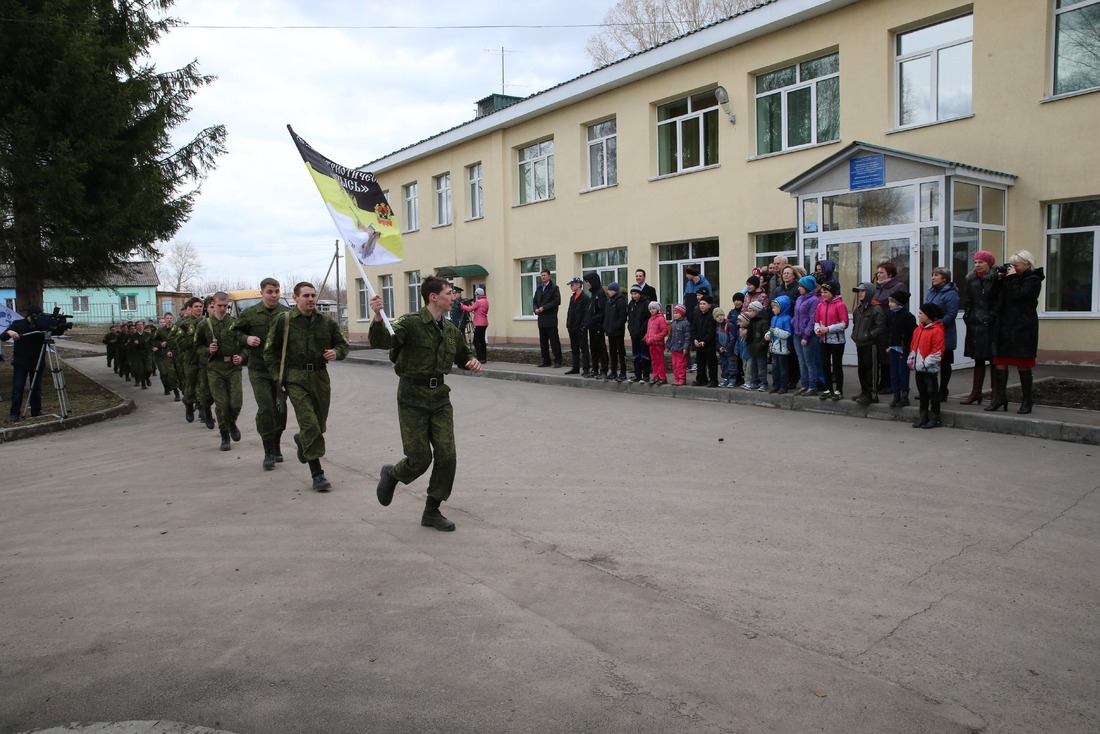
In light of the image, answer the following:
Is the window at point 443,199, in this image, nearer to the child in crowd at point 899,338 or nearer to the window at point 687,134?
the window at point 687,134

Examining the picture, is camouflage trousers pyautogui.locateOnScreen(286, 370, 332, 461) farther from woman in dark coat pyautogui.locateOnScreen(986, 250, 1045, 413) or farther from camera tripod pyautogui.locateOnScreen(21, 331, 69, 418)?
woman in dark coat pyautogui.locateOnScreen(986, 250, 1045, 413)

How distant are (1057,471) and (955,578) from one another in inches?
132

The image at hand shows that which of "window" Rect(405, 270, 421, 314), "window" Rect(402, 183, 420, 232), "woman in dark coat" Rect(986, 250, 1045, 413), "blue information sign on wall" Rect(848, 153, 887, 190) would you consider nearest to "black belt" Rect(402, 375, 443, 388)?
"woman in dark coat" Rect(986, 250, 1045, 413)

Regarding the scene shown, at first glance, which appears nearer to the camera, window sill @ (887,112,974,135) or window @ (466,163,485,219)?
window sill @ (887,112,974,135)

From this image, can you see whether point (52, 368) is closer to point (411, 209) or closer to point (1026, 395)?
point (1026, 395)

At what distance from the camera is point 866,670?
3451 millimetres

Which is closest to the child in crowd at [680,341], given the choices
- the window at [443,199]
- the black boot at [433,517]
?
the black boot at [433,517]

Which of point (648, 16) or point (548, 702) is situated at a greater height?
point (648, 16)

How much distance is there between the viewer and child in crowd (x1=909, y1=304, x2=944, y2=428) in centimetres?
908

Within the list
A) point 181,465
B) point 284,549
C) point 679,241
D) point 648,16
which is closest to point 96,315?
point 648,16

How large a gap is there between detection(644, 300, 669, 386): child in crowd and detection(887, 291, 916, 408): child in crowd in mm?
4124

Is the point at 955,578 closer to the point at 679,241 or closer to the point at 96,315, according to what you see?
the point at 679,241

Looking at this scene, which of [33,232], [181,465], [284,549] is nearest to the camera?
[284,549]

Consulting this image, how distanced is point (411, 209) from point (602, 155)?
486 inches
